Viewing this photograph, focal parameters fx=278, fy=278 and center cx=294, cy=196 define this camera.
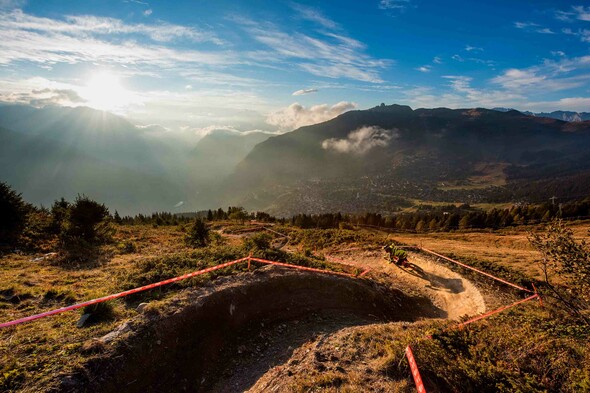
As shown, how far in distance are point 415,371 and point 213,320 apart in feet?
22.8

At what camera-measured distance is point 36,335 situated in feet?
25.5

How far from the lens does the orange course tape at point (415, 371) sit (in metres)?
6.12

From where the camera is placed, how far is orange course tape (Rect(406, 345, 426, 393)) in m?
6.12

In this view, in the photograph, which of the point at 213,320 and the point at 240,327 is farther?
the point at 240,327

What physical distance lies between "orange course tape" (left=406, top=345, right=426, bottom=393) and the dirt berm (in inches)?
206

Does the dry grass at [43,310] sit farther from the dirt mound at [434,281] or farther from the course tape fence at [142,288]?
the dirt mound at [434,281]

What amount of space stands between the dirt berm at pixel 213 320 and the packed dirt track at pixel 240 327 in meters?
0.02

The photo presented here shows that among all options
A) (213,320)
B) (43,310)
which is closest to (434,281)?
(213,320)

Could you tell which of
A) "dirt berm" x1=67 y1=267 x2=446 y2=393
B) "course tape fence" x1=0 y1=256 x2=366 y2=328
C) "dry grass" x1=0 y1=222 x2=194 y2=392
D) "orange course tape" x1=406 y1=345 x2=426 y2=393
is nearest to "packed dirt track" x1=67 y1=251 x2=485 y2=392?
"dirt berm" x1=67 y1=267 x2=446 y2=393

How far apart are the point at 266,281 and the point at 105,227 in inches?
834

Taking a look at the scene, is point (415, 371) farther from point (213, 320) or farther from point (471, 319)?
point (213, 320)

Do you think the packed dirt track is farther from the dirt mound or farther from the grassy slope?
the grassy slope

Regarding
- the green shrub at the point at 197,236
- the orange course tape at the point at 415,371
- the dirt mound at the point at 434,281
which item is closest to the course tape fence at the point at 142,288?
the dirt mound at the point at 434,281

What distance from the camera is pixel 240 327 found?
1080 centimetres
